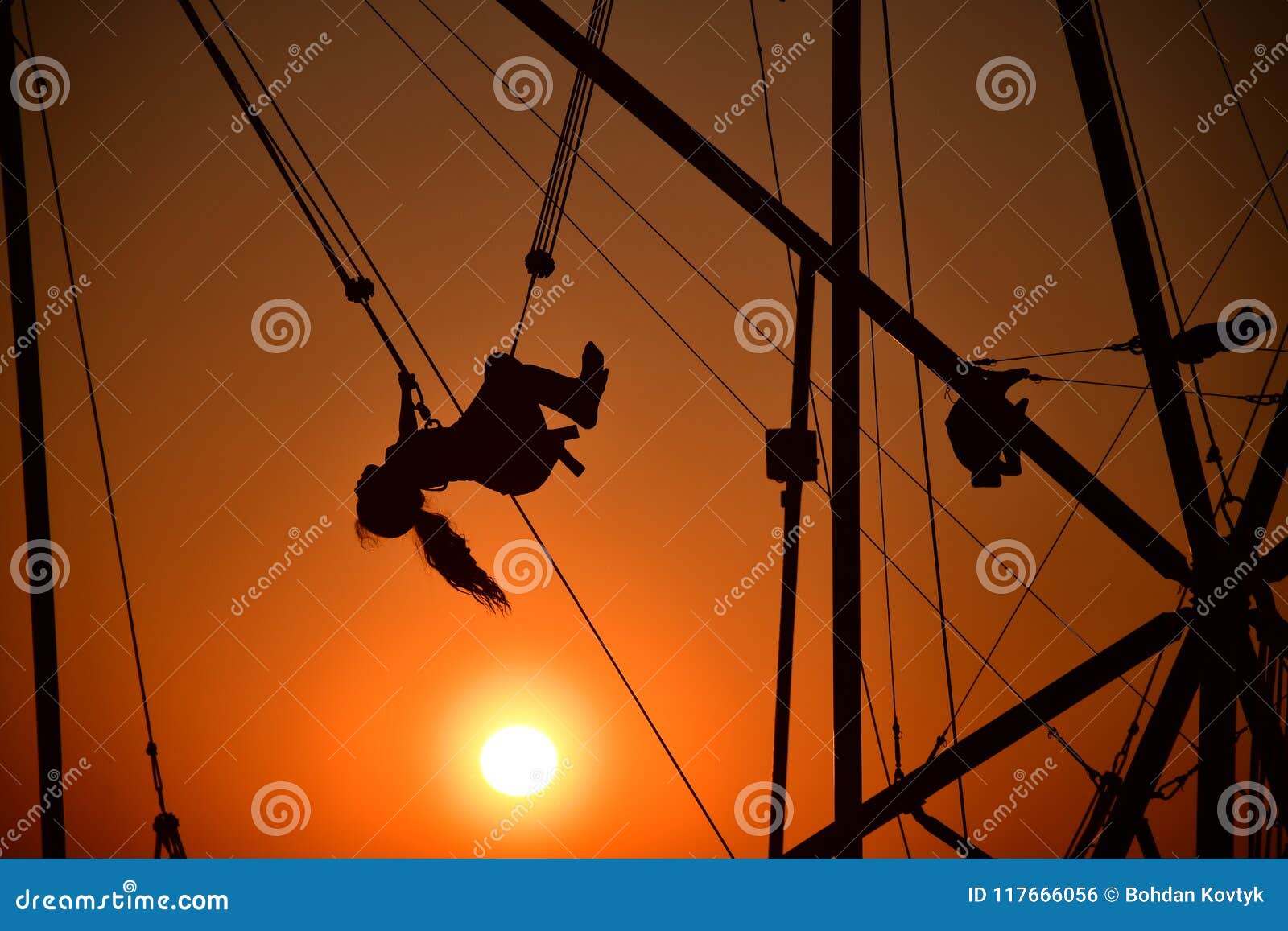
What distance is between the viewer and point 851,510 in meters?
4.62

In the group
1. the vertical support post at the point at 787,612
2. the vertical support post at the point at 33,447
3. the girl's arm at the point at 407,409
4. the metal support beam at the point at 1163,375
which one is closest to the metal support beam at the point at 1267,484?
the metal support beam at the point at 1163,375

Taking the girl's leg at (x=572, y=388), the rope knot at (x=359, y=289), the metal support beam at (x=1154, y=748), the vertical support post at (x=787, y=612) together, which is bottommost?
the metal support beam at (x=1154, y=748)

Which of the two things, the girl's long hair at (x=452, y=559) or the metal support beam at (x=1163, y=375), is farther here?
the girl's long hair at (x=452, y=559)

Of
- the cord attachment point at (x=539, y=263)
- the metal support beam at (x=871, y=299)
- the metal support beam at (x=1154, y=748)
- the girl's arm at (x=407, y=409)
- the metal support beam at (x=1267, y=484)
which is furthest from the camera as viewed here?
the cord attachment point at (x=539, y=263)

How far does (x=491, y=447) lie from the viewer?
19.3ft

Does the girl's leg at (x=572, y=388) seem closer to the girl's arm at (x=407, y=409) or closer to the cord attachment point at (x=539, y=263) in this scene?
the cord attachment point at (x=539, y=263)

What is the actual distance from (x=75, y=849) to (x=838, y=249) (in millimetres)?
8962

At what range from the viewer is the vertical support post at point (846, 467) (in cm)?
443

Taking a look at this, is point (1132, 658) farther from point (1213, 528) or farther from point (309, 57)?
point (309, 57)

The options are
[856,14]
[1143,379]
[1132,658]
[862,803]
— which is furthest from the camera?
[1143,379]

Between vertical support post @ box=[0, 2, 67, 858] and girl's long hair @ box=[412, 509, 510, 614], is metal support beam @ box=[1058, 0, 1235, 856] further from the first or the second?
vertical support post @ box=[0, 2, 67, 858]

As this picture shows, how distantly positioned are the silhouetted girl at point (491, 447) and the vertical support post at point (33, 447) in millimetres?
1796

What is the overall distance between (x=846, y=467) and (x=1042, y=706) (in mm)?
1408

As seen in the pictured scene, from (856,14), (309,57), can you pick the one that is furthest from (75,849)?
(856,14)
